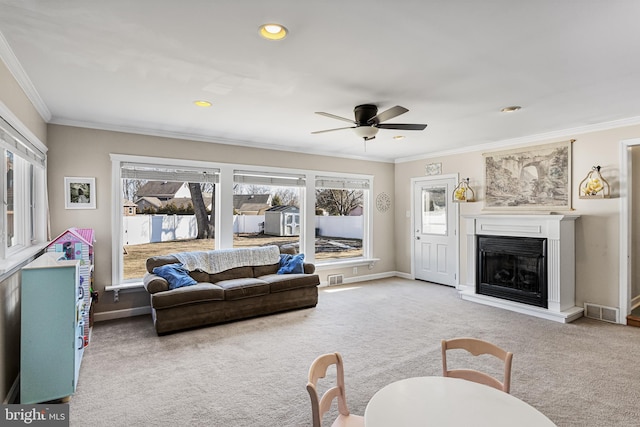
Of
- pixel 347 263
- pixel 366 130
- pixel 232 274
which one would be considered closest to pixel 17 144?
pixel 232 274

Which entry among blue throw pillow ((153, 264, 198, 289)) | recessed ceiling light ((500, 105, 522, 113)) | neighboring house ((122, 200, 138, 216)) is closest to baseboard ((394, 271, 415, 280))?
recessed ceiling light ((500, 105, 522, 113))

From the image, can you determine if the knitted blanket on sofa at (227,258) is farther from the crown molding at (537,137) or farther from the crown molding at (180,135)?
the crown molding at (537,137)

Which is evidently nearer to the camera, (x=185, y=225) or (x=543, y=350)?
(x=543, y=350)

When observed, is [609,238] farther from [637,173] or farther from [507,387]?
[507,387]

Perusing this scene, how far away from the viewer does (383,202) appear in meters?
7.27

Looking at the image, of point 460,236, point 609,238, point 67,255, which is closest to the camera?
point 67,255

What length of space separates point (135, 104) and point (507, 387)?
401 centimetres

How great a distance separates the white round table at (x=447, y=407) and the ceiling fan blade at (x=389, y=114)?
223cm

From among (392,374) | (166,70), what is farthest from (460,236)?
(166,70)

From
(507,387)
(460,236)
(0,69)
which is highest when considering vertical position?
(0,69)

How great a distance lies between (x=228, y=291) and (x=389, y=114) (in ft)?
9.37

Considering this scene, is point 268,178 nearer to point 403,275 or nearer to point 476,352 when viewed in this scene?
point 403,275

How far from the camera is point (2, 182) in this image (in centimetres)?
255

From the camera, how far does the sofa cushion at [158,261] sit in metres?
4.51
